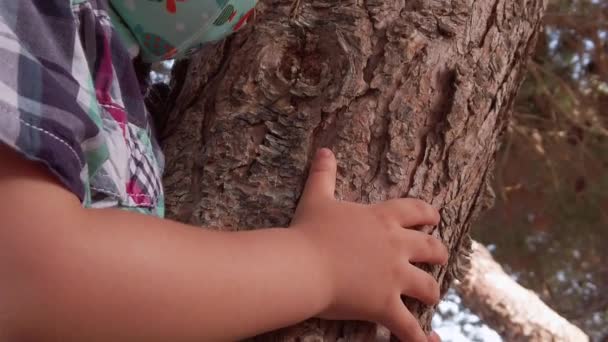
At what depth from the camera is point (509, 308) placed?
1.78 meters

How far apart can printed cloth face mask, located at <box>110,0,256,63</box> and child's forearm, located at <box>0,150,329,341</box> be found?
0.19 metres

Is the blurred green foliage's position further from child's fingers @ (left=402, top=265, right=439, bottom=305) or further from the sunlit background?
child's fingers @ (left=402, top=265, right=439, bottom=305)

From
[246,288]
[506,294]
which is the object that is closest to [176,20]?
[246,288]

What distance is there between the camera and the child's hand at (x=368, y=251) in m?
0.56

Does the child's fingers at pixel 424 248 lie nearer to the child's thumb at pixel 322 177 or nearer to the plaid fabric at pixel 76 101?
the child's thumb at pixel 322 177

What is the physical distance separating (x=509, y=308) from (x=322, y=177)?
133cm

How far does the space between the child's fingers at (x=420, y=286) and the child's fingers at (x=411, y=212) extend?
41 mm

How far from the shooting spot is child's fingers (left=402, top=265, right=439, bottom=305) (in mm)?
595

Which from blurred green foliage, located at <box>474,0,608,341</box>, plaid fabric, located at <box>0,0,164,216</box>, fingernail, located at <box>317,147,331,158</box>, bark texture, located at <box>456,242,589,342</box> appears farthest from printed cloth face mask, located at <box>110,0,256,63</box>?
blurred green foliage, located at <box>474,0,608,341</box>

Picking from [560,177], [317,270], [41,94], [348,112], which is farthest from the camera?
[560,177]

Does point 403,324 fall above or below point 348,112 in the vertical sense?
below

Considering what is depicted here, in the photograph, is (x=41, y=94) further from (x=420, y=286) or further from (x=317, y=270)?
(x=420, y=286)

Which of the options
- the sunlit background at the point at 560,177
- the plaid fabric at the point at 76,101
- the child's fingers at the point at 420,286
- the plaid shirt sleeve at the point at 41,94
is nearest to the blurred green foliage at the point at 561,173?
the sunlit background at the point at 560,177

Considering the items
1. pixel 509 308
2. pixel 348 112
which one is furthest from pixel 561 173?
pixel 348 112
